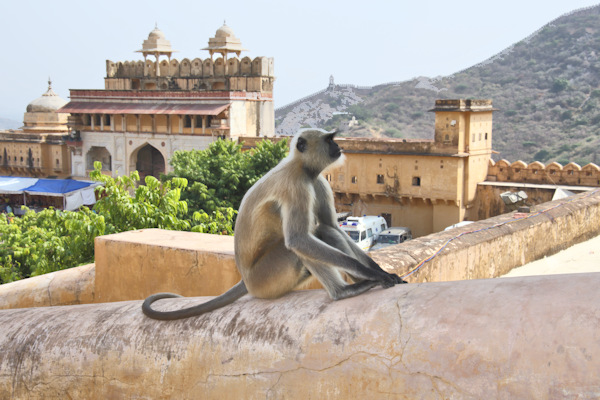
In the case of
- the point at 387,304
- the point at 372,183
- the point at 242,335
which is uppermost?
the point at 387,304

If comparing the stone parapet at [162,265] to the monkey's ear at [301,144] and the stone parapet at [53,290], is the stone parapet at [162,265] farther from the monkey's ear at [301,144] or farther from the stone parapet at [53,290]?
the monkey's ear at [301,144]

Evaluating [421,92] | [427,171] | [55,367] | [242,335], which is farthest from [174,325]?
[421,92]

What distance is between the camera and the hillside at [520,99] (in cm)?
3809

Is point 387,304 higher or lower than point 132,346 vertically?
higher

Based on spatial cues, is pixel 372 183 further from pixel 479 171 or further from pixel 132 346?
pixel 132 346

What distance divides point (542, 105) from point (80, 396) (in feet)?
145

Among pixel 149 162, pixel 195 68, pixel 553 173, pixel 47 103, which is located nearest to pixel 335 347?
pixel 553 173

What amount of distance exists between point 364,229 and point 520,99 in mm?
31517

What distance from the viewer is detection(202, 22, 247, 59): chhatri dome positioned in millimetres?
27047

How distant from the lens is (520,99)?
45750 millimetres

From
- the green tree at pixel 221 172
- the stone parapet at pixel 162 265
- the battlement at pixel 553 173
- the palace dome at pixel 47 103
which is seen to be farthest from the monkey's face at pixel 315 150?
the palace dome at pixel 47 103

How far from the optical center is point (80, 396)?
234 cm

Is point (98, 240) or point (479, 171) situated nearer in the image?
point (98, 240)

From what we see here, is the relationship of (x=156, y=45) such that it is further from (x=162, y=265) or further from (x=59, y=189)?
(x=162, y=265)
